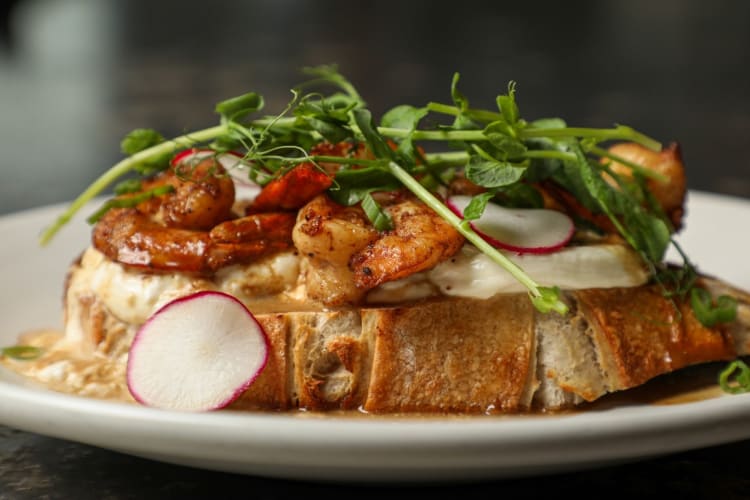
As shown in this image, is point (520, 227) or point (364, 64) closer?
point (520, 227)

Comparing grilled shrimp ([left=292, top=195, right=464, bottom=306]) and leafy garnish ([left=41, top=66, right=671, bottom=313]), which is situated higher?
leafy garnish ([left=41, top=66, right=671, bottom=313])

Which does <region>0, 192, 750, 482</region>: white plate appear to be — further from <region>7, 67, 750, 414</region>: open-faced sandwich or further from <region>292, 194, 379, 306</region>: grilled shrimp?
<region>292, 194, 379, 306</region>: grilled shrimp

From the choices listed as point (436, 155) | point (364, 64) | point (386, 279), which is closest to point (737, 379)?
point (386, 279)

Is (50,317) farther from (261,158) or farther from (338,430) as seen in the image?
(338,430)

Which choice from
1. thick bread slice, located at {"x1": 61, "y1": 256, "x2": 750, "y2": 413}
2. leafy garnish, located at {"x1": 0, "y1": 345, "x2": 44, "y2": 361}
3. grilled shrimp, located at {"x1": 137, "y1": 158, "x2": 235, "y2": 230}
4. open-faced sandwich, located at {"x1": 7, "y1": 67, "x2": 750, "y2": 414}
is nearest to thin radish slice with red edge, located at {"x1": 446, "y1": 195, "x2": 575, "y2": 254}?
open-faced sandwich, located at {"x1": 7, "y1": 67, "x2": 750, "y2": 414}

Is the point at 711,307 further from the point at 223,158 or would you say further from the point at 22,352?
the point at 22,352

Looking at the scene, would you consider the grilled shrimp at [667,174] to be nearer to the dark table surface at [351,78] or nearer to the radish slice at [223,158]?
the dark table surface at [351,78]
